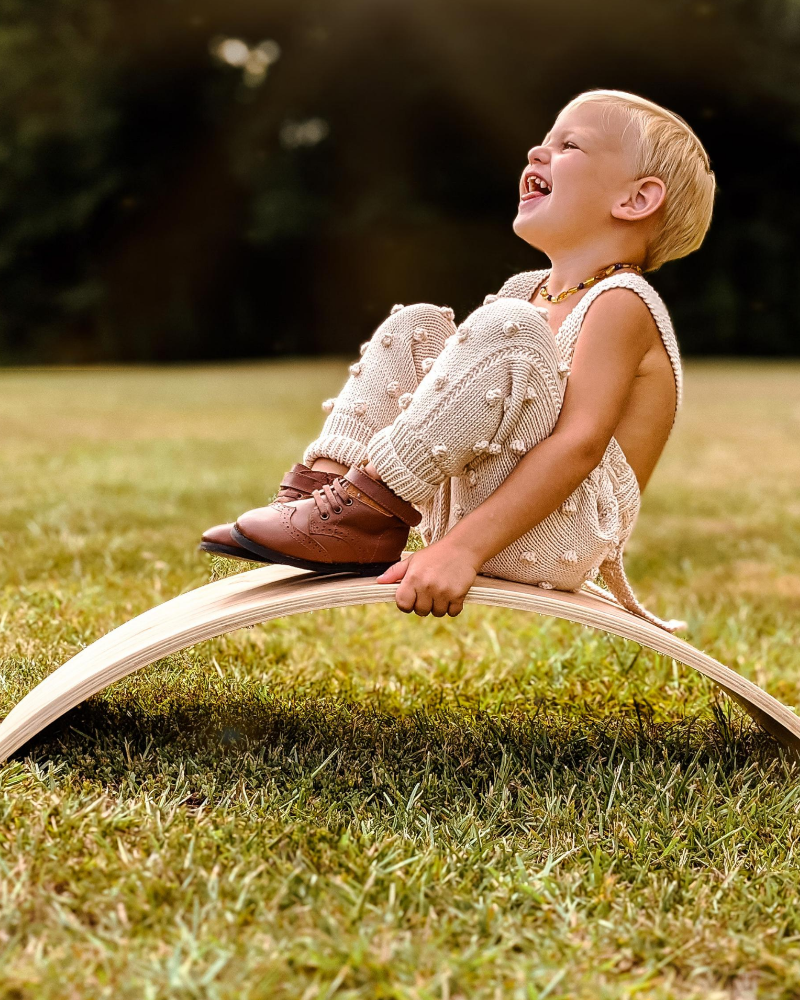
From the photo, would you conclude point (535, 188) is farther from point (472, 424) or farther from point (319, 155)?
point (319, 155)

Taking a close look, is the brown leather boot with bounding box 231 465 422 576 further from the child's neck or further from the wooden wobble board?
the child's neck

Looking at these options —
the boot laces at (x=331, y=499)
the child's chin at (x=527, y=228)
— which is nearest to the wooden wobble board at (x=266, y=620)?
the boot laces at (x=331, y=499)

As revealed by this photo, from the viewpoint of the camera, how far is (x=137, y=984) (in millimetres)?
1372

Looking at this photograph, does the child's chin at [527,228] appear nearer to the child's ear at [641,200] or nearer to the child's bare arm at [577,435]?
the child's ear at [641,200]

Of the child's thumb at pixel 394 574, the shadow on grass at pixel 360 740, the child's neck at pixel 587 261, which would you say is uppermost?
the child's neck at pixel 587 261

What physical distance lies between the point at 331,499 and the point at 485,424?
32cm

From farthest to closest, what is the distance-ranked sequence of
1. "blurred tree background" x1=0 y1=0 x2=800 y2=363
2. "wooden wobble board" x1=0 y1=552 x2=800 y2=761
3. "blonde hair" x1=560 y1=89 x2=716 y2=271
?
1. "blurred tree background" x1=0 y1=0 x2=800 y2=363
2. "blonde hair" x1=560 y1=89 x2=716 y2=271
3. "wooden wobble board" x1=0 y1=552 x2=800 y2=761

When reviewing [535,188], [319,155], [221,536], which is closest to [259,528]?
[221,536]

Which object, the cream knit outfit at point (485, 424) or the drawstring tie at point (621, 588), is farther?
the drawstring tie at point (621, 588)

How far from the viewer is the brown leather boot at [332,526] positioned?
77.9 inches

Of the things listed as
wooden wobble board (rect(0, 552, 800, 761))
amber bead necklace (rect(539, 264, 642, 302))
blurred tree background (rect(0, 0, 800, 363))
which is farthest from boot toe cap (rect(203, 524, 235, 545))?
blurred tree background (rect(0, 0, 800, 363))

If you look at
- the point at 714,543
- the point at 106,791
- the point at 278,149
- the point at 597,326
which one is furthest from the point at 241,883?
the point at 278,149

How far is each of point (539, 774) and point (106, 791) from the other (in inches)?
33.4

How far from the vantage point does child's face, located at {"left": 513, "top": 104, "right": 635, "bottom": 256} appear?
7.44 feet
